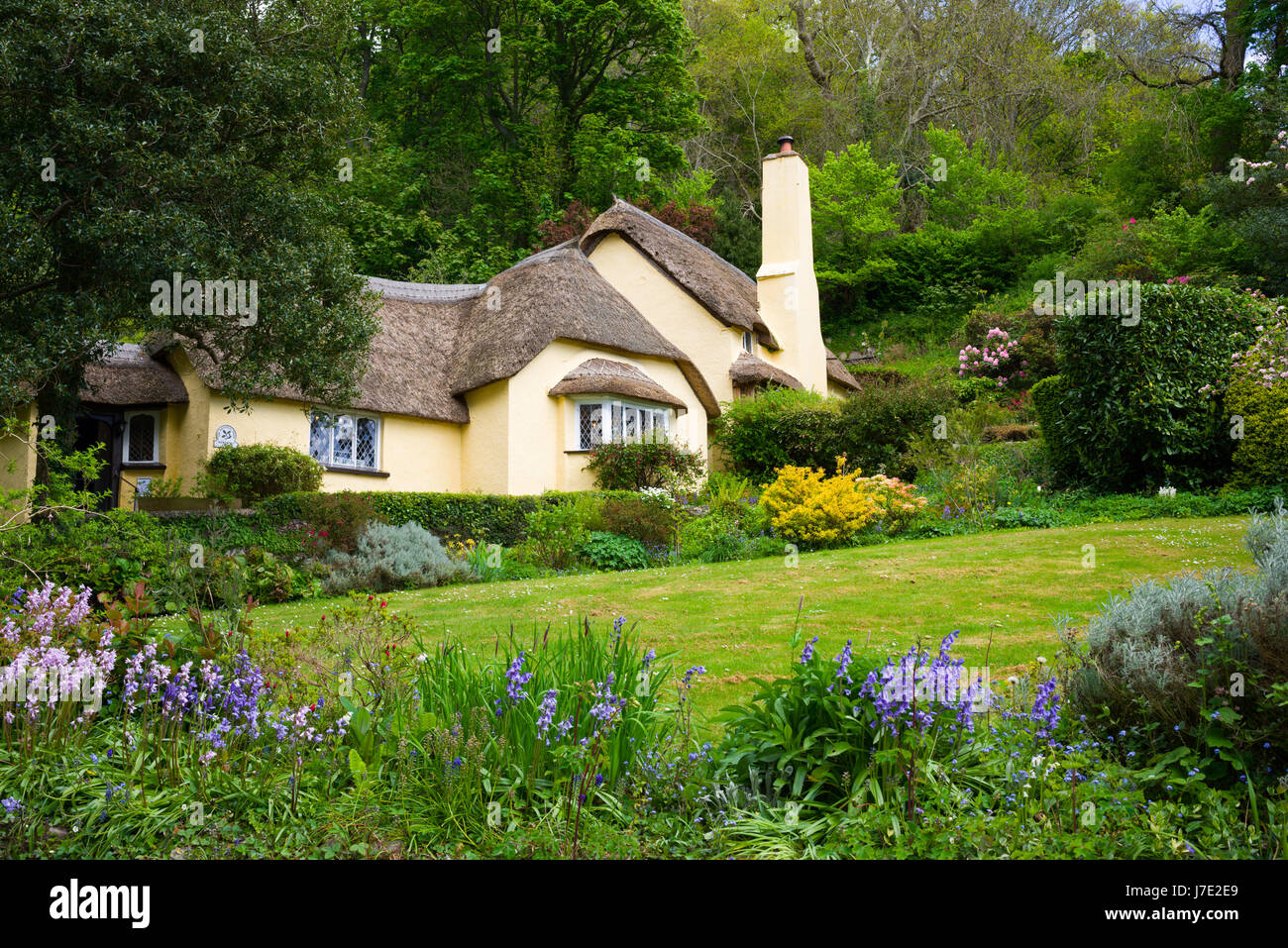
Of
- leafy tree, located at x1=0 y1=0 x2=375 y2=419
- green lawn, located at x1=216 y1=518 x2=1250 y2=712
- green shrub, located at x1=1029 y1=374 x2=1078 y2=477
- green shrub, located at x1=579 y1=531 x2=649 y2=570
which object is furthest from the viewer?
green shrub, located at x1=1029 y1=374 x2=1078 y2=477

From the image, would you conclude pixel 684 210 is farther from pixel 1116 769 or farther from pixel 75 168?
pixel 1116 769

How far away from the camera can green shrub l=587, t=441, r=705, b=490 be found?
63.4 ft

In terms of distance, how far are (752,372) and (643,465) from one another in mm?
5307

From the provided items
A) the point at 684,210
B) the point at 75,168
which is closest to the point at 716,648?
the point at 75,168

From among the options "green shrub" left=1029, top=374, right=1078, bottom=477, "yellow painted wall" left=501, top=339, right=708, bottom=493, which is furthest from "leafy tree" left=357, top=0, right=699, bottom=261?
"green shrub" left=1029, top=374, right=1078, bottom=477

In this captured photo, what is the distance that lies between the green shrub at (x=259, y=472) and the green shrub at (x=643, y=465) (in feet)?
19.3

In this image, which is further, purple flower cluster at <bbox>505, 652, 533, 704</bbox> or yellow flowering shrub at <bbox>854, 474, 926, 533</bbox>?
yellow flowering shrub at <bbox>854, 474, 926, 533</bbox>

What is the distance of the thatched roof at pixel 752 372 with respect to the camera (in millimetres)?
23484

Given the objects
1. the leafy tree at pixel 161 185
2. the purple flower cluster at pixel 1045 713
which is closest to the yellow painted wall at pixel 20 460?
the leafy tree at pixel 161 185

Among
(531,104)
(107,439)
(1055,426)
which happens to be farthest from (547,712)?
(531,104)

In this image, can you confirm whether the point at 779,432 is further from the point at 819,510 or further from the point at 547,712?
the point at 547,712

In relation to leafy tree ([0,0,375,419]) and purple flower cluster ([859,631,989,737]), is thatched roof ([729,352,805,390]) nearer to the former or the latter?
leafy tree ([0,0,375,419])

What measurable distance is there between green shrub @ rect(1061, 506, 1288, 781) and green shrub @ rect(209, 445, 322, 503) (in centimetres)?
1390
